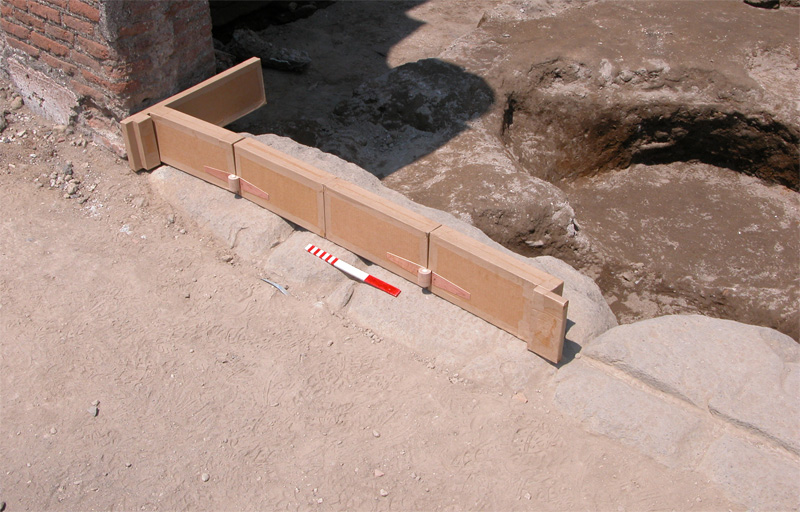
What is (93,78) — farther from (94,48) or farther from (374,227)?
(374,227)

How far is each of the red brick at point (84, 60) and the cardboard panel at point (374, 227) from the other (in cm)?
204

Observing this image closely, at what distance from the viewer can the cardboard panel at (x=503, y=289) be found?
164 inches

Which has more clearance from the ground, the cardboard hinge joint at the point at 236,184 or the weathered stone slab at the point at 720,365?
the cardboard hinge joint at the point at 236,184

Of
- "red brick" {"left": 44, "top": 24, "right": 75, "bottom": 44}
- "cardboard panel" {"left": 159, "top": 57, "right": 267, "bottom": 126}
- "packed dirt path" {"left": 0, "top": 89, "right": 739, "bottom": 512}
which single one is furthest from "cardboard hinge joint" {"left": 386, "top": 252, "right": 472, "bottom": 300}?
"red brick" {"left": 44, "top": 24, "right": 75, "bottom": 44}

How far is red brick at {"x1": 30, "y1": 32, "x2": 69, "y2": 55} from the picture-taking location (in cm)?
564

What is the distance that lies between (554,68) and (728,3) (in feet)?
8.85

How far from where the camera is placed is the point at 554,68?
8.19m

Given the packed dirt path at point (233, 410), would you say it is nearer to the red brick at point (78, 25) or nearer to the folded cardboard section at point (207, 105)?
the folded cardboard section at point (207, 105)

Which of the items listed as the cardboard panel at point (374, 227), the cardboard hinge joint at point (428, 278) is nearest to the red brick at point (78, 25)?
the cardboard panel at point (374, 227)

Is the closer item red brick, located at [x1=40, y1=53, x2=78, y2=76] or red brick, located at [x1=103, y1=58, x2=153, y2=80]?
red brick, located at [x1=103, y1=58, x2=153, y2=80]

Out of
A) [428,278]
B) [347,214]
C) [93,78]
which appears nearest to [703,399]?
[428,278]

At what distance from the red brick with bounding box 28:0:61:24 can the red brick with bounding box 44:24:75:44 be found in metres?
0.06

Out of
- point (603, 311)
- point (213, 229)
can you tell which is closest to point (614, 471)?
point (603, 311)

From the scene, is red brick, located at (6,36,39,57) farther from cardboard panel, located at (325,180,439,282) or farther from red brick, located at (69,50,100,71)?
cardboard panel, located at (325,180,439,282)
